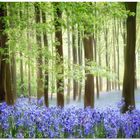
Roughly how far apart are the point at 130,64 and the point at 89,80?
0.56 m

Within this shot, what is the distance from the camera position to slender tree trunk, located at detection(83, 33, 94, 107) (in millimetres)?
6344

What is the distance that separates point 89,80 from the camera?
638 cm

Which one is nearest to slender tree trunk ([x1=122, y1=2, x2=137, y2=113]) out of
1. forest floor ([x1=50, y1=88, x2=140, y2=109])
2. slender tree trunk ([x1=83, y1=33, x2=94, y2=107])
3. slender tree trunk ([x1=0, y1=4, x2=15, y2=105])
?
forest floor ([x1=50, y1=88, x2=140, y2=109])

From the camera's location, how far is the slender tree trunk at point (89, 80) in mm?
6344

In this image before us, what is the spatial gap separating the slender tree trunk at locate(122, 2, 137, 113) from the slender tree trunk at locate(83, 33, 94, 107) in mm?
405

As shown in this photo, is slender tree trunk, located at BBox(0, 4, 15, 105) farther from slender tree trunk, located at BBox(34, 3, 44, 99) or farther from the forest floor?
the forest floor

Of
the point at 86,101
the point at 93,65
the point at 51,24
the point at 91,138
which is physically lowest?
the point at 91,138

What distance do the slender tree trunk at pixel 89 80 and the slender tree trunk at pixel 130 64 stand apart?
1.33ft

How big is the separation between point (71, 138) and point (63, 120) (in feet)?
0.80

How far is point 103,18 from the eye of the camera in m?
6.36

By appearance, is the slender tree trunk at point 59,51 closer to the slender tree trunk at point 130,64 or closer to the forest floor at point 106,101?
the forest floor at point 106,101

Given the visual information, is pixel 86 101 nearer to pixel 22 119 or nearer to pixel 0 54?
pixel 22 119

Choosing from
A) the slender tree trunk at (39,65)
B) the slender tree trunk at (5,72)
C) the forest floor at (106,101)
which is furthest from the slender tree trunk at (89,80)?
the slender tree trunk at (5,72)

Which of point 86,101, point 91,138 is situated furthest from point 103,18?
point 91,138
